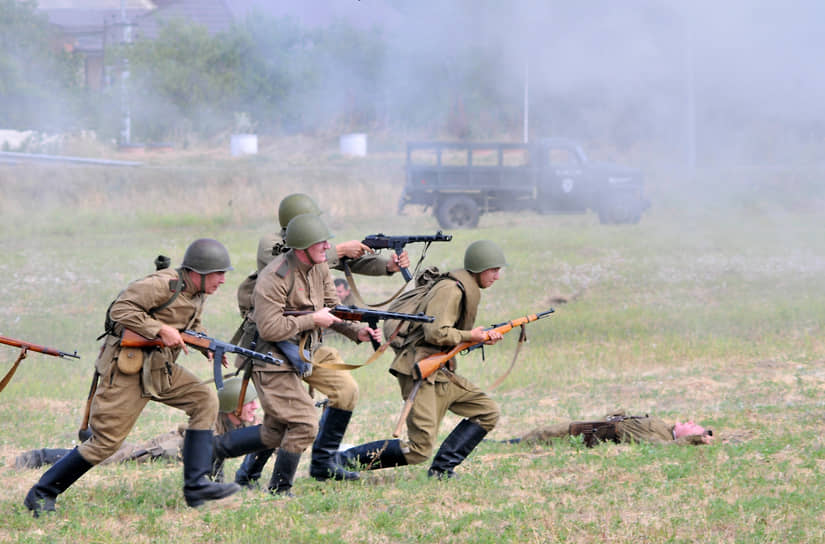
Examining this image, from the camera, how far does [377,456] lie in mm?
6816

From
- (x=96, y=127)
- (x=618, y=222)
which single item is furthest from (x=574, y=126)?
(x=96, y=127)

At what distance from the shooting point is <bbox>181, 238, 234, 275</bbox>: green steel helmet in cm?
602

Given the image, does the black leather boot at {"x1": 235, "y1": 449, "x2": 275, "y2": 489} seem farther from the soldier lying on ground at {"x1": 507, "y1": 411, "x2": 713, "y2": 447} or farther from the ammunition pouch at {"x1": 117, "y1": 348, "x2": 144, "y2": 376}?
the soldier lying on ground at {"x1": 507, "y1": 411, "x2": 713, "y2": 447}

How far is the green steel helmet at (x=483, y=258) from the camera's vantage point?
6.68m

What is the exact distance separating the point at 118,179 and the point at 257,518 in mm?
19815

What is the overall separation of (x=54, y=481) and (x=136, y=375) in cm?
73

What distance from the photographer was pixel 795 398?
9.23 metres

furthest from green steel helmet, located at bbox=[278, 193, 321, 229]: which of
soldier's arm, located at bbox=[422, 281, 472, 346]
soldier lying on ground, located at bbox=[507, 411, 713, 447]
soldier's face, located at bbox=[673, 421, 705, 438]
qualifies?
soldier's face, located at bbox=[673, 421, 705, 438]

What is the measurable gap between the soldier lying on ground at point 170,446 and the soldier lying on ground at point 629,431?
82.1 inches

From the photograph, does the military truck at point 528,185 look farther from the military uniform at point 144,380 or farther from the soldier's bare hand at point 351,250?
the military uniform at point 144,380

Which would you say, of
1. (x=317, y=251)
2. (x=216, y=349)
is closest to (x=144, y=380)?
(x=216, y=349)

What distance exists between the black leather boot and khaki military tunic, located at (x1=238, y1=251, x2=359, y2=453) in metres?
0.37

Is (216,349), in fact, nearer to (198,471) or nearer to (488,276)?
(198,471)

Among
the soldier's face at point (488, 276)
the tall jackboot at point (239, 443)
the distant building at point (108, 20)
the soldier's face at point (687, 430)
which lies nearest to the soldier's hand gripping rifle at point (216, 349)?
the tall jackboot at point (239, 443)
